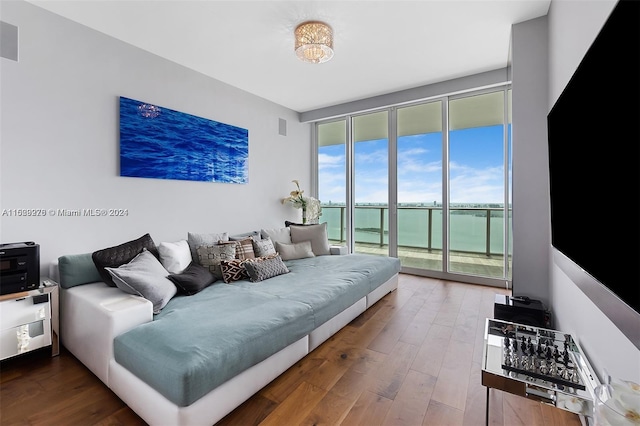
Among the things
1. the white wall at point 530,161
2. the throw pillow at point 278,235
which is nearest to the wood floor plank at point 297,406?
the white wall at point 530,161

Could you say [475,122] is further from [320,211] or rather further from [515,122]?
[320,211]

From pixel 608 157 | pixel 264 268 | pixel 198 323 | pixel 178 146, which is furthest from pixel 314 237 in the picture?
pixel 608 157

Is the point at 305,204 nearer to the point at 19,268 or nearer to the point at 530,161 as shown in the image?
the point at 530,161

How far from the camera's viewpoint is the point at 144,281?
2.08 meters

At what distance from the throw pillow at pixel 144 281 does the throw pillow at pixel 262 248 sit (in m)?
1.17

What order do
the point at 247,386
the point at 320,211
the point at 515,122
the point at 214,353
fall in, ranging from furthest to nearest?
the point at 320,211 → the point at 515,122 → the point at 247,386 → the point at 214,353

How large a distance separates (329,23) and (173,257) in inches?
100

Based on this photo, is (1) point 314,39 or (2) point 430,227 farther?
(2) point 430,227

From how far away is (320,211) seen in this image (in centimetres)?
514

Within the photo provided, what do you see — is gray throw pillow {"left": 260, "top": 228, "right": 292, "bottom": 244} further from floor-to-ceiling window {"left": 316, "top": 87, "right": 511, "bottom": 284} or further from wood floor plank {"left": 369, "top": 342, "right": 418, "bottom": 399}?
wood floor plank {"left": 369, "top": 342, "right": 418, "bottom": 399}

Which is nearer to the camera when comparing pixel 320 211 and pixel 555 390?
pixel 555 390

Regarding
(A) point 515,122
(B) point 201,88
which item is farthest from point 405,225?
(B) point 201,88

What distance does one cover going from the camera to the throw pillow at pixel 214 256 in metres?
2.93

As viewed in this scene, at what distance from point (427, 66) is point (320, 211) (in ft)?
8.78
